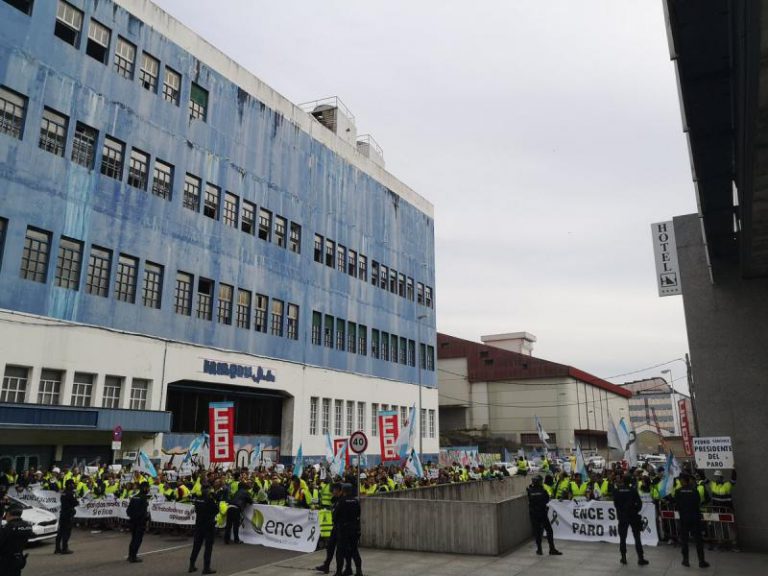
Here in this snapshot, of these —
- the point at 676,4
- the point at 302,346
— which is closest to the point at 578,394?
the point at 302,346

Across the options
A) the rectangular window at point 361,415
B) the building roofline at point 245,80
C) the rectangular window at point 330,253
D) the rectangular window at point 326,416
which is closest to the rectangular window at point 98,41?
the building roofline at point 245,80

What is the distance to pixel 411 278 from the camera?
171 ft

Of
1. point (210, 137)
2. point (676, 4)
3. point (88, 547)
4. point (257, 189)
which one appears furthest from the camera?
point (257, 189)

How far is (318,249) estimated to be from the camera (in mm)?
40375

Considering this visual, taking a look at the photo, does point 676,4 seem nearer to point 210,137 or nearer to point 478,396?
point 210,137

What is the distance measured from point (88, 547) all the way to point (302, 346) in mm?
22927

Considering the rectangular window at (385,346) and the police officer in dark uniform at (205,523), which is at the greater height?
the rectangular window at (385,346)

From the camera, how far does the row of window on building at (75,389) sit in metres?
22.4

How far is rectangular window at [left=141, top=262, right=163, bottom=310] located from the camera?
28078mm

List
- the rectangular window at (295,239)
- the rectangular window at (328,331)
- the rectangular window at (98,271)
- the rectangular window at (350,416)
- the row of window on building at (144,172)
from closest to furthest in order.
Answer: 1. the row of window on building at (144,172)
2. the rectangular window at (98,271)
3. the rectangular window at (295,239)
4. the rectangular window at (328,331)
5. the rectangular window at (350,416)

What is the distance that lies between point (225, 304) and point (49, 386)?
10.4 metres

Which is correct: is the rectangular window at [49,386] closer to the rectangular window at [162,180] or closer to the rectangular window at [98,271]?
the rectangular window at [98,271]

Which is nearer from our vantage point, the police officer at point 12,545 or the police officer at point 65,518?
the police officer at point 12,545

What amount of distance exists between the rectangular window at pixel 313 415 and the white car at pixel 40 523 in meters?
22.5
